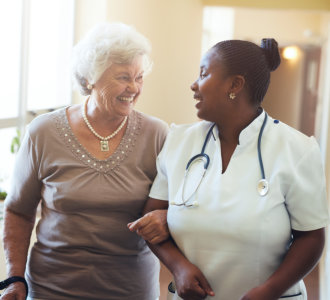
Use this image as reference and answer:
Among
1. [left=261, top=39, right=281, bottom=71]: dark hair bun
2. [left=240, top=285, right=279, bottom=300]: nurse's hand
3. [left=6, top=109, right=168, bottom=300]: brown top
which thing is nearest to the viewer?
[left=240, top=285, right=279, bottom=300]: nurse's hand

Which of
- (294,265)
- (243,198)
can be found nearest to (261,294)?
(294,265)

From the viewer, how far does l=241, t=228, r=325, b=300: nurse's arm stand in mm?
1357

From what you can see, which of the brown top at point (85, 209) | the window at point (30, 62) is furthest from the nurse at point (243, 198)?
the window at point (30, 62)

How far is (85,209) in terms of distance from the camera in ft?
5.66

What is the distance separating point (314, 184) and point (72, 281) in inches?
32.5

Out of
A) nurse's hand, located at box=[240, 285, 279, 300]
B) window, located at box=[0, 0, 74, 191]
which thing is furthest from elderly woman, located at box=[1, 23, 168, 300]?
window, located at box=[0, 0, 74, 191]

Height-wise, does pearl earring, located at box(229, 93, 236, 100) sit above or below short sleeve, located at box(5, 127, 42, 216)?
above

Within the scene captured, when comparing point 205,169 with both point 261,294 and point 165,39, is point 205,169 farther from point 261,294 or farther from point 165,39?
point 165,39

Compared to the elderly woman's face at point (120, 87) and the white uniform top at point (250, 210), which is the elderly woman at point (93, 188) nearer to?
the elderly woman's face at point (120, 87)

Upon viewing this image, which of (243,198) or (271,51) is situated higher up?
(271,51)

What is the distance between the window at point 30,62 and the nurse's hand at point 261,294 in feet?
7.98

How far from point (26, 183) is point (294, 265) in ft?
2.95

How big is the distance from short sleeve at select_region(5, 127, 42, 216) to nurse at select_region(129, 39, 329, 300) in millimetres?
485

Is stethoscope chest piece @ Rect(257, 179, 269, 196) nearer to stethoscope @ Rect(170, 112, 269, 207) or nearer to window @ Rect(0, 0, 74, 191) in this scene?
stethoscope @ Rect(170, 112, 269, 207)
